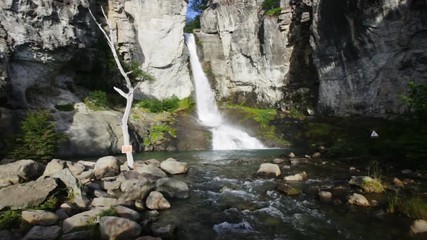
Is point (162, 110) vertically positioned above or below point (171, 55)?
below

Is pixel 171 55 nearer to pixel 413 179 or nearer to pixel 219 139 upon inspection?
pixel 219 139

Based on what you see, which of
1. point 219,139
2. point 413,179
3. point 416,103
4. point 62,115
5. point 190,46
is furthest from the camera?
point 190,46

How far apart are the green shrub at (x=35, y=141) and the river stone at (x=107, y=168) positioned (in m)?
4.05

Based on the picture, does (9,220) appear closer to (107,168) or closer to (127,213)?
(127,213)

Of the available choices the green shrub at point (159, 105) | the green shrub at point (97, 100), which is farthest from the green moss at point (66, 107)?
the green shrub at point (159, 105)

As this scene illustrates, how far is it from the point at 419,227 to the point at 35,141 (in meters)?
15.9

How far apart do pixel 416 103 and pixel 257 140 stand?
1408 cm

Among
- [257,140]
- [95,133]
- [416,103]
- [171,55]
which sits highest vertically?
[171,55]

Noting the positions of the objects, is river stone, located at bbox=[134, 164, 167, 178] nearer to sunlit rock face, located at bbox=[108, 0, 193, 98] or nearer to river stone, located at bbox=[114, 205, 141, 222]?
river stone, located at bbox=[114, 205, 141, 222]

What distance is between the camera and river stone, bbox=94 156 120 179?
13194mm

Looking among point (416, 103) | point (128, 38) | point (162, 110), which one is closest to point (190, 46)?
point (128, 38)

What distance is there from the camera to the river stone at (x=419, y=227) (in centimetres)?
711

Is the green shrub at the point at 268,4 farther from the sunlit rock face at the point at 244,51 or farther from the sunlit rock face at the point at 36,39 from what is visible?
the sunlit rock face at the point at 36,39

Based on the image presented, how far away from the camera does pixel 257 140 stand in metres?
27.4
